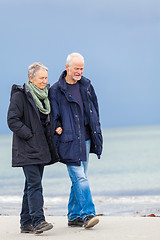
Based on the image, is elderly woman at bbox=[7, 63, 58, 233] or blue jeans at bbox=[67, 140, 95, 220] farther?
blue jeans at bbox=[67, 140, 95, 220]

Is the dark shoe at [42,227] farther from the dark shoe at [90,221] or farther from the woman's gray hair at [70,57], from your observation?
the woman's gray hair at [70,57]

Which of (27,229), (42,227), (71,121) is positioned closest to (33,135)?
(71,121)

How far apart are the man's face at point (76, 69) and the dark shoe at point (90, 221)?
1489 millimetres

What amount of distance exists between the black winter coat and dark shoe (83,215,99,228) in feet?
2.44

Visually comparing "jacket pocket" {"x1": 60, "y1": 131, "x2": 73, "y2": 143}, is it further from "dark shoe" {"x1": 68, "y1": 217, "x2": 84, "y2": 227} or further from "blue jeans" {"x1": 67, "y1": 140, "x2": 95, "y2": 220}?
"dark shoe" {"x1": 68, "y1": 217, "x2": 84, "y2": 227}

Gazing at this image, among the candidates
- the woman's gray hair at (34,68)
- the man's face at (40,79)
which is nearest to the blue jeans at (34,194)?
the man's face at (40,79)

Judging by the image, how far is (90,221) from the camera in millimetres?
5191

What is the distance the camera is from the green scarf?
5125 mm

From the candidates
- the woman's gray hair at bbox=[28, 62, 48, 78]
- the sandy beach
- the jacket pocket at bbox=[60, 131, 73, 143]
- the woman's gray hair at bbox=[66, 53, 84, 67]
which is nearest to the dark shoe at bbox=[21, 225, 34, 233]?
the sandy beach

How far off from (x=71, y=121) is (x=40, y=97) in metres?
0.44

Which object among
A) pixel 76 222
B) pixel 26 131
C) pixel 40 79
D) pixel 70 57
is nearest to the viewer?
pixel 26 131

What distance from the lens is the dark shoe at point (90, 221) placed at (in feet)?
17.0

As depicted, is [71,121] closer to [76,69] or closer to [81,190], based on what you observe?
[76,69]

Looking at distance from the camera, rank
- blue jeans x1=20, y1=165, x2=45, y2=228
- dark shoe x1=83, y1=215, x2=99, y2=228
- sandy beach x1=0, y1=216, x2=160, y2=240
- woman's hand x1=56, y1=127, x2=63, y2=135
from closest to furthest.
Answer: sandy beach x1=0, y1=216, x2=160, y2=240, blue jeans x1=20, y1=165, x2=45, y2=228, dark shoe x1=83, y1=215, x2=99, y2=228, woman's hand x1=56, y1=127, x2=63, y2=135
